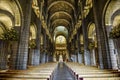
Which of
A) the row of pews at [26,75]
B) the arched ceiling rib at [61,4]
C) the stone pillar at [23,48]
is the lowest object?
the row of pews at [26,75]

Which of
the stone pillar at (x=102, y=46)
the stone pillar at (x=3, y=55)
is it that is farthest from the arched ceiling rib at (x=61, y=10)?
the stone pillar at (x=102, y=46)

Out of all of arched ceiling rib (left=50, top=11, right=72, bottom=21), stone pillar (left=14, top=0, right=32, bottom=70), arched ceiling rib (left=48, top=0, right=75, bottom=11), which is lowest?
stone pillar (left=14, top=0, right=32, bottom=70)

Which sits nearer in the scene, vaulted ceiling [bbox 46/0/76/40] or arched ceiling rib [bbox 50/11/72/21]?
vaulted ceiling [bbox 46/0/76/40]

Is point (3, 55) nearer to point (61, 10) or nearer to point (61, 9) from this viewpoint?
point (61, 9)

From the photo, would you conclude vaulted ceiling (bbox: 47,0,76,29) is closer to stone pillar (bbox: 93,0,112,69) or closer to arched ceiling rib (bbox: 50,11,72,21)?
arched ceiling rib (bbox: 50,11,72,21)

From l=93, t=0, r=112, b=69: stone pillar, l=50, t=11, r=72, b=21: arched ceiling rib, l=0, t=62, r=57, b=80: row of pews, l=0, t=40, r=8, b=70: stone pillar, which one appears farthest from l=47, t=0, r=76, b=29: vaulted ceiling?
l=0, t=62, r=57, b=80: row of pews

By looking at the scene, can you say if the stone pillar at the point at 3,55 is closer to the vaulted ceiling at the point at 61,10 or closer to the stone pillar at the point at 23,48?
the stone pillar at the point at 23,48

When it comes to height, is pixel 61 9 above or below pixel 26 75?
above

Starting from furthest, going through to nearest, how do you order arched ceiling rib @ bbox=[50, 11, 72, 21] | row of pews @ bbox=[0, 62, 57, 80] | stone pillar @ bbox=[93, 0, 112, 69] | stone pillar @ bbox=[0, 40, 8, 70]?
arched ceiling rib @ bbox=[50, 11, 72, 21] < stone pillar @ bbox=[0, 40, 8, 70] < stone pillar @ bbox=[93, 0, 112, 69] < row of pews @ bbox=[0, 62, 57, 80]

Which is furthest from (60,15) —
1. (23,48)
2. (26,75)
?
(26,75)

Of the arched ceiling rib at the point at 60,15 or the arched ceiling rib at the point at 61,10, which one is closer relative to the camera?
the arched ceiling rib at the point at 61,10

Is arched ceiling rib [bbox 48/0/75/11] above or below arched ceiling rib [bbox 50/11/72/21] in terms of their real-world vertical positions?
above

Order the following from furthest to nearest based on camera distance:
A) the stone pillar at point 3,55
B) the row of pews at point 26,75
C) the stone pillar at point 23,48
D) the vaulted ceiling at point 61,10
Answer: the vaulted ceiling at point 61,10
the stone pillar at point 3,55
the stone pillar at point 23,48
the row of pews at point 26,75

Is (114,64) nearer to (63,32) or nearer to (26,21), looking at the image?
(26,21)
